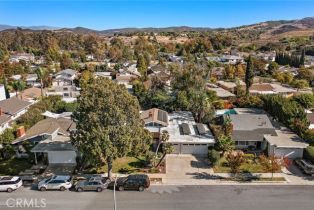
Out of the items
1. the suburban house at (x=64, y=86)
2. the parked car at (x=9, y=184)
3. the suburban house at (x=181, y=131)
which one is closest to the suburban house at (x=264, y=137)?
the suburban house at (x=181, y=131)

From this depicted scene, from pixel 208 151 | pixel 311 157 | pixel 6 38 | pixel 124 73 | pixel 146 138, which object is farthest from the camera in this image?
pixel 6 38

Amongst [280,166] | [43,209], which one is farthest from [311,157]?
[43,209]

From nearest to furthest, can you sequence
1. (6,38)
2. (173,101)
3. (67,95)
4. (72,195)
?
1. (72,195)
2. (173,101)
3. (67,95)
4. (6,38)

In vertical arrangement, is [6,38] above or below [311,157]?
above

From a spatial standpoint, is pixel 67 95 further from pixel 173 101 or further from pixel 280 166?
pixel 280 166

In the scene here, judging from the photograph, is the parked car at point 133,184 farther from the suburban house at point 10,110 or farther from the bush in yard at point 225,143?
the suburban house at point 10,110

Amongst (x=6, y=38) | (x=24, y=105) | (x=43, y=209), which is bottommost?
(x=43, y=209)

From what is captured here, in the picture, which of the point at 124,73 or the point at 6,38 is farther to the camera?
the point at 6,38
